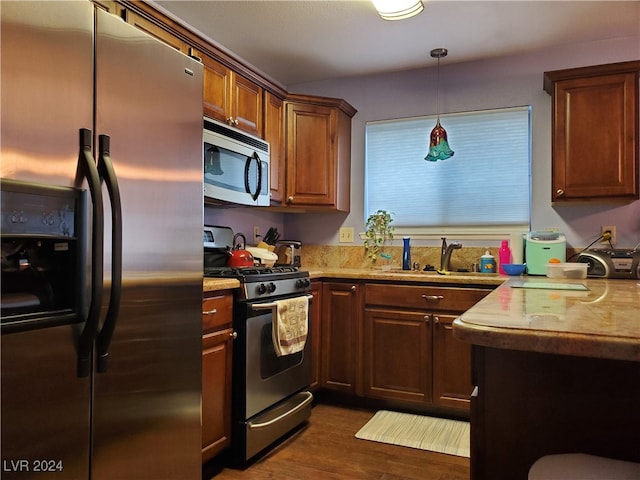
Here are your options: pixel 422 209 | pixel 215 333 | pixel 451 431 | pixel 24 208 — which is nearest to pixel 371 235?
pixel 422 209

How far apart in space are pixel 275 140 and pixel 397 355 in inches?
64.8

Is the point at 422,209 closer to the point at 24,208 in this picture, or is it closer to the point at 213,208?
the point at 213,208

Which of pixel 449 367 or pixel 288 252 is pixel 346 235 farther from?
pixel 449 367

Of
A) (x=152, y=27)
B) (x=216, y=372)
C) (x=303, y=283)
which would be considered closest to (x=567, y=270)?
(x=303, y=283)

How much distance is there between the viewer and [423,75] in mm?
3355

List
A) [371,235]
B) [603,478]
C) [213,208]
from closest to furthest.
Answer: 1. [603,478]
2. [213,208]
3. [371,235]

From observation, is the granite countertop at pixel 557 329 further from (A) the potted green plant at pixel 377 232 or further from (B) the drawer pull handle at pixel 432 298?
(A) the potted green plant at pixel 377 232

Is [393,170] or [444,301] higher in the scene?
[393,170]

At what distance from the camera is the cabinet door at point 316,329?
Answer: 291cm

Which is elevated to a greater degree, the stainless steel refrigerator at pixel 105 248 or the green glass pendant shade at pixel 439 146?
the green glass pendant shade at pixel 439 146

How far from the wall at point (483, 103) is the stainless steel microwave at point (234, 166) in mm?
403

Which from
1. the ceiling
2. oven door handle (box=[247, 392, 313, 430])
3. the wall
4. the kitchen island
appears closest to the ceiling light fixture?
the ceiling

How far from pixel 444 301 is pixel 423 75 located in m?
1.72

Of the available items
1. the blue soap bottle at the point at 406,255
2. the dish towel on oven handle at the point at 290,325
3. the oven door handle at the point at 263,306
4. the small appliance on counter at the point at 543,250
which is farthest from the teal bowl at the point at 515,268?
the oven door handle at the point at 263,306
